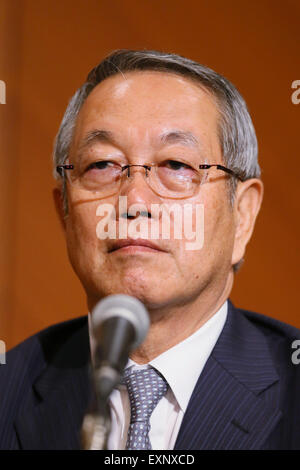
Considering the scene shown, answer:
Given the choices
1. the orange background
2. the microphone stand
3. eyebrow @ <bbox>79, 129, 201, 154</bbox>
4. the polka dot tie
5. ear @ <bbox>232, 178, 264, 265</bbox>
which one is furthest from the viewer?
the orange background

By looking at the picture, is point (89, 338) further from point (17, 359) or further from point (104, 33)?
point (104, 33)

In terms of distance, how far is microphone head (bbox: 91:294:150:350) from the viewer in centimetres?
71

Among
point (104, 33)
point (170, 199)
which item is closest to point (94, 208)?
point (170, 199)

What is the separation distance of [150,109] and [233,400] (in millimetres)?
637

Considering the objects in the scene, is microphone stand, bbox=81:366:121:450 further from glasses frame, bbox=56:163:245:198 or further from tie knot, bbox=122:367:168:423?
glasses frame, bbox=56:163:245:198

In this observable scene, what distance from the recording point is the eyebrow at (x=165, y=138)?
1.20 meters

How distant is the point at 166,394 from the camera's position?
120 cm

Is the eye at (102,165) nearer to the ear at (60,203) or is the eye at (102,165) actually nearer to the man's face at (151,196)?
the man's face at (151,196)

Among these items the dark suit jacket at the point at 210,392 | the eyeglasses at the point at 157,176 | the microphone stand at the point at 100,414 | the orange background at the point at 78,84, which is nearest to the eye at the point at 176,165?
the eyeglasses at the point at 157,176

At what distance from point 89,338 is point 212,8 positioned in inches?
39.8

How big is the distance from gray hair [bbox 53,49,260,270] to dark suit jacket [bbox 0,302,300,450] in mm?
352

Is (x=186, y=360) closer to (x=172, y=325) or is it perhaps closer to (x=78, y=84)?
(x=172, y=325)

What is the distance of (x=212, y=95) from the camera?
1.30 meters

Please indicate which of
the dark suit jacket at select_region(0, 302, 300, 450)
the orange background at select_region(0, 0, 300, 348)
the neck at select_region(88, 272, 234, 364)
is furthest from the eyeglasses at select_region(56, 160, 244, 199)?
the orange background at select_region(0, 0, 300, 348)
